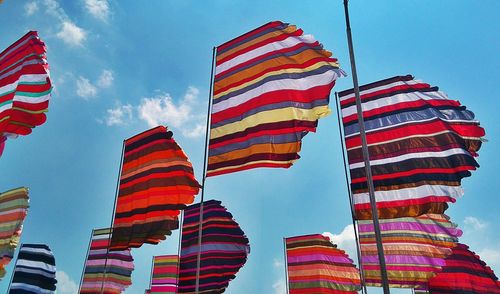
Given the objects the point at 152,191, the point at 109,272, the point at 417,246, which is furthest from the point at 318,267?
the point at 152,191

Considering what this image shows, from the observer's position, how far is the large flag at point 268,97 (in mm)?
11469

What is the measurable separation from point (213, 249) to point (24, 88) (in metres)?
11.8

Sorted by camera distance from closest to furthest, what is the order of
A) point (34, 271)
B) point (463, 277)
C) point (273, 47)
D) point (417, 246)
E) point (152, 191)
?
point (273, 47) < point (152, 191) < point (417, 246) < point (463, 277) < point (34, 271)

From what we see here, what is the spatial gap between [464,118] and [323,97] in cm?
557

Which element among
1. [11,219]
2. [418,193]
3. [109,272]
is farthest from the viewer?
[109,272]

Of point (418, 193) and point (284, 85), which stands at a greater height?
point (284, 85)

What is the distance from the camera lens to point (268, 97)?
12.1m

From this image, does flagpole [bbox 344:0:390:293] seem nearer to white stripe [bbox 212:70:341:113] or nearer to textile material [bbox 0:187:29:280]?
white stripe [bbox 212:70:341:113]

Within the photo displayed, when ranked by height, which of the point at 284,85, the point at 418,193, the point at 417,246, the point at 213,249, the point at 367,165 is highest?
the point at 284,85

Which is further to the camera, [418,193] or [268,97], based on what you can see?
[418,193]

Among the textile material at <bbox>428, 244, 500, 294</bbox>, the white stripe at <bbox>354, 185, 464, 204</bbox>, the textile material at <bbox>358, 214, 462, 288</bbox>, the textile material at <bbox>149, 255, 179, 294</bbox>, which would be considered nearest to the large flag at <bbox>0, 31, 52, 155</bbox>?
the white stripe at <bbox>354, 185, 464, 204</bbox>

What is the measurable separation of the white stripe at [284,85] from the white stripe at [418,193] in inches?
142

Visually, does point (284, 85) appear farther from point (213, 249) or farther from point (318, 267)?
point (318, 267)

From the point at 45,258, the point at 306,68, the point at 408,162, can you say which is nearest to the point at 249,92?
the point at 306,68
